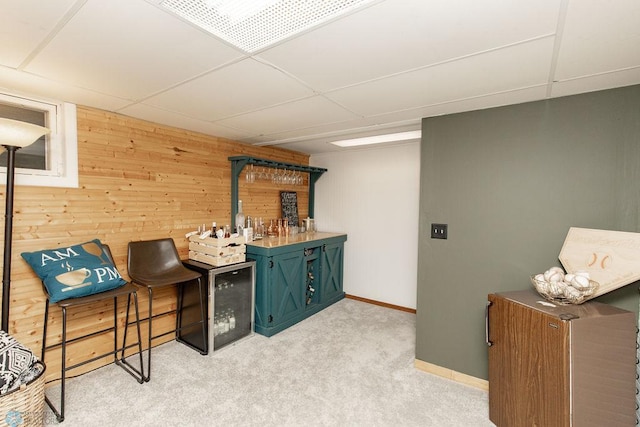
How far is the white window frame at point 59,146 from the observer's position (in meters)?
2.22

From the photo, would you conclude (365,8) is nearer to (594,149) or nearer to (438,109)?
(438,109)

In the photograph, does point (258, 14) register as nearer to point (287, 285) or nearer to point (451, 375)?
point (287, 285)

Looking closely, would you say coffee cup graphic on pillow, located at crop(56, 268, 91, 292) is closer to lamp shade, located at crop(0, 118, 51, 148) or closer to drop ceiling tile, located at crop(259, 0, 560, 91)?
lamp shade, located at crop(0, 118, 51, 148)

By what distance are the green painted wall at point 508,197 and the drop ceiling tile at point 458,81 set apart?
0.43m

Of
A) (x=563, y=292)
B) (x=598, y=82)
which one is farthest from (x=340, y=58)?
(x=563, y=292)

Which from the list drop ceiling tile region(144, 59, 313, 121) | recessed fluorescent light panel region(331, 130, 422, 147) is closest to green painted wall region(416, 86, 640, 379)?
recessed fluorescent light panel region(331, 130, 422, 147)

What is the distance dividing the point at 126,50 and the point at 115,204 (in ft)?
5.16

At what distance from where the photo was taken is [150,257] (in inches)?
109

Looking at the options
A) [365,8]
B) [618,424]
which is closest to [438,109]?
[365,8]

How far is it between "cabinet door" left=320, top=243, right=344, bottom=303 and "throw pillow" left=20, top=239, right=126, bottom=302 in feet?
7.66

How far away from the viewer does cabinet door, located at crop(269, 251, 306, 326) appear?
3260 mm

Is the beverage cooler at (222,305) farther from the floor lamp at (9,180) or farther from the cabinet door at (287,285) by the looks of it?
the floor lamp at (9,180)

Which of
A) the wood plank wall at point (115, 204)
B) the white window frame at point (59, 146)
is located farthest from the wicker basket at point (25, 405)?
the white window frame at point (59, 146)

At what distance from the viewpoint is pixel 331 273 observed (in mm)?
4176
